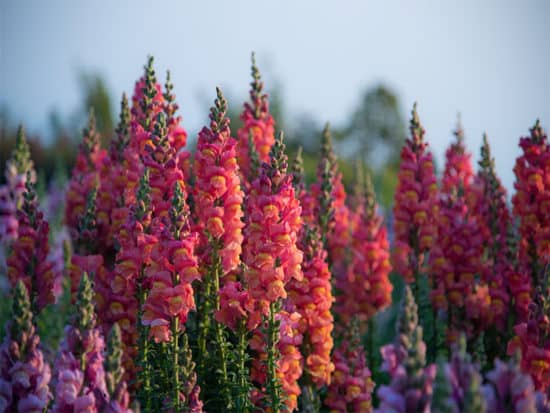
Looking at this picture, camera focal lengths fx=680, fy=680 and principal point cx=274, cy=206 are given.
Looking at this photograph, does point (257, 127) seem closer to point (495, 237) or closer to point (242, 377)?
point (495, 237)

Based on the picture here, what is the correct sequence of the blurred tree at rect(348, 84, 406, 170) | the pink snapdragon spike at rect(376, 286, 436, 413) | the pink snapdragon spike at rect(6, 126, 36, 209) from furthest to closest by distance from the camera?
the blurred tree at rect(348, 84, 406, 170) → the pink snapdragon spike at rect(6, 126, 36, 209) → the pink snapdragon spike at rect(376, 286, 436, 413)

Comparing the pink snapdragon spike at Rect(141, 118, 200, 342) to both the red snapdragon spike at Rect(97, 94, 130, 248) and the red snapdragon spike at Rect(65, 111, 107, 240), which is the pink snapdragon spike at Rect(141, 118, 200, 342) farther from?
the red snapdragon spike at Rect(65, 111, 107, 240)

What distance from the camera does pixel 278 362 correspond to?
179 inches

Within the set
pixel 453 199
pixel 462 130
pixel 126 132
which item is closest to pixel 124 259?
pixel 126 132

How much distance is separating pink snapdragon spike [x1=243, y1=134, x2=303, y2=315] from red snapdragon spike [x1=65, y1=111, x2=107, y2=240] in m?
2.21

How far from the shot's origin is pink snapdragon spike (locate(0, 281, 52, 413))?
136 inches

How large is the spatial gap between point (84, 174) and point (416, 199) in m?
3.10

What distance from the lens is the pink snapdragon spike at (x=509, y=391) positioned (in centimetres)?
290

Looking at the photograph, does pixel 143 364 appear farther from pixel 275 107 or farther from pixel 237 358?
pixel 275 107

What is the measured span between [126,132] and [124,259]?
1741 millimetres

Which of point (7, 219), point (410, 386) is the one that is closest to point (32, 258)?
point (7, 219)

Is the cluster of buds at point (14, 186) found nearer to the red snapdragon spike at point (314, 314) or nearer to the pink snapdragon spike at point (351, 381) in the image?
the red snapdragon spike at point (314, 314)

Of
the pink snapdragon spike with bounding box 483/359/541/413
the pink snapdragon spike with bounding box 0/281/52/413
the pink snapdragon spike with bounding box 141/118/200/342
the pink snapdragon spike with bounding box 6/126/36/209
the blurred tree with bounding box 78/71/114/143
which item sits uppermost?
the blurred tree with bounding box 78/71/114/143

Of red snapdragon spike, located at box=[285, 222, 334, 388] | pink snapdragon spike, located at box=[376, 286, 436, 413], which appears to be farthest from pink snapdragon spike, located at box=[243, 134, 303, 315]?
pink snapdragon spike, located at box=[376, 286, 436, 413]
